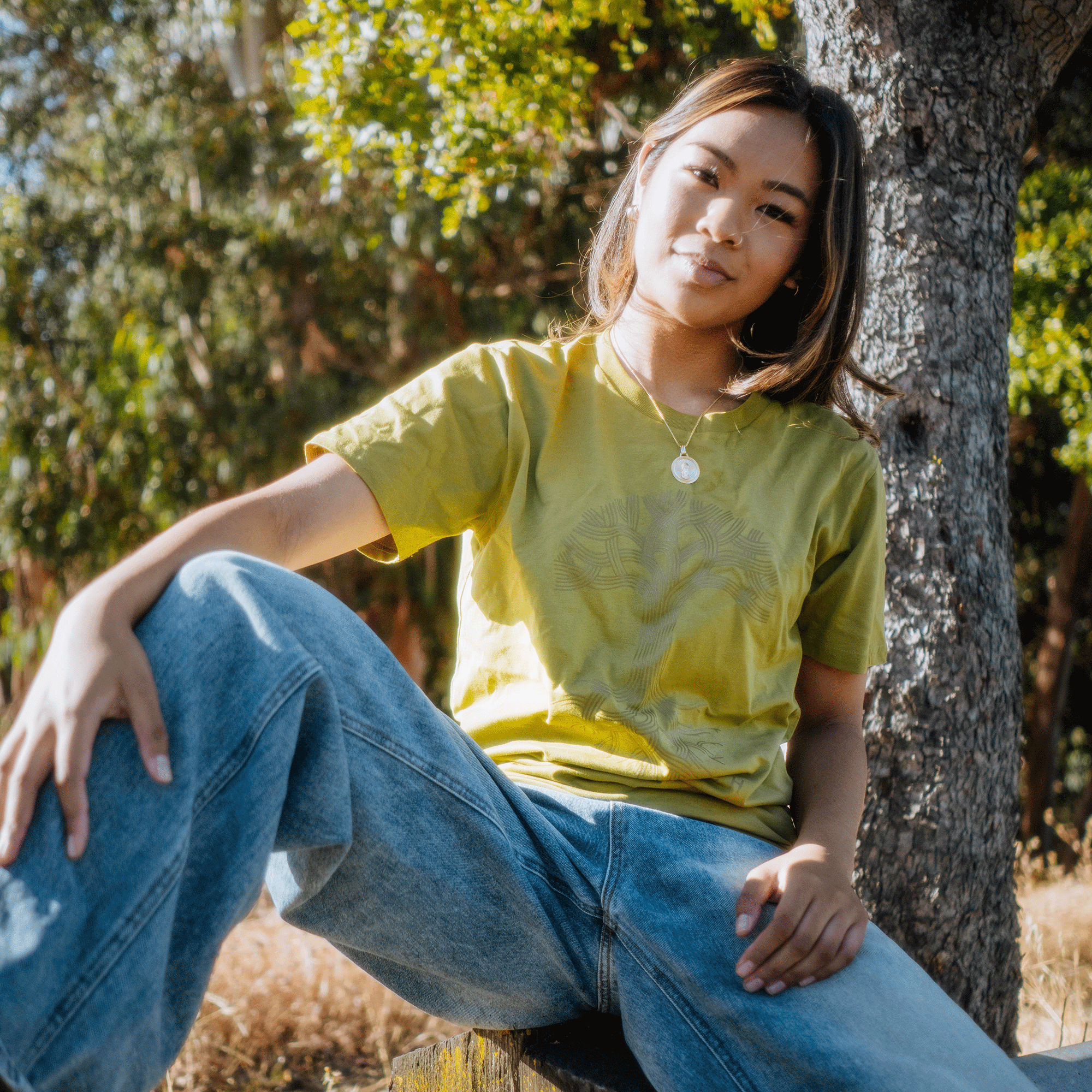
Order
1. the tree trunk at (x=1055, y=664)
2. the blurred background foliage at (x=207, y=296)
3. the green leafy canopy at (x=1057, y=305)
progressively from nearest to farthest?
1. the green leafy canopy at (x=1057, y=305)
2. the blurred background foliage at (x=207, y=296)
3. the tree trunk at (x=1055, y=664)

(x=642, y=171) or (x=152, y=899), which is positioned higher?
(x=642, y=171)

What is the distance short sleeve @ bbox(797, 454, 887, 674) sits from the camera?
154 centimetres

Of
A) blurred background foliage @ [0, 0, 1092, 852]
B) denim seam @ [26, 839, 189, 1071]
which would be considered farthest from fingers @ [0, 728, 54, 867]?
blurred background foliage @ [0, 0, 1092, 852]

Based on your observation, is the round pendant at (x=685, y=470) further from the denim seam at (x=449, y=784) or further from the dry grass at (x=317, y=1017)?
the dry grass at (x=317, y=1017)

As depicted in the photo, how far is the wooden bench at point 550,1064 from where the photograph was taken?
1.27 metres

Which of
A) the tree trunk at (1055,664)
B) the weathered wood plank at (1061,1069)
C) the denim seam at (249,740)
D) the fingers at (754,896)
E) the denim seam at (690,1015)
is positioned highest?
the denim seam at (249,740)

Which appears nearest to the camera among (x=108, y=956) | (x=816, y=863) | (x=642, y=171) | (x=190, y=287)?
(x=108, y=956)

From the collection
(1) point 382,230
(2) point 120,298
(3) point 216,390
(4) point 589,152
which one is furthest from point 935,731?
(2) point 120,298

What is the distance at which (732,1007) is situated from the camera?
1.17m

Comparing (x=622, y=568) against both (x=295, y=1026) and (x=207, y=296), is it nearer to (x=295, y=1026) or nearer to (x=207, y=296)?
(x=295, y=1026)

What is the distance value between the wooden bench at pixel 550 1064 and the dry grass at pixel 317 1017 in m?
0.70

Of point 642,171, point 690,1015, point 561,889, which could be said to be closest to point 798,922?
point 690,1015

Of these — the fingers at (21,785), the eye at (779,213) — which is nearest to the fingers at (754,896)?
the fingers at (21,785)

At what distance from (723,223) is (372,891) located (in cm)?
100
